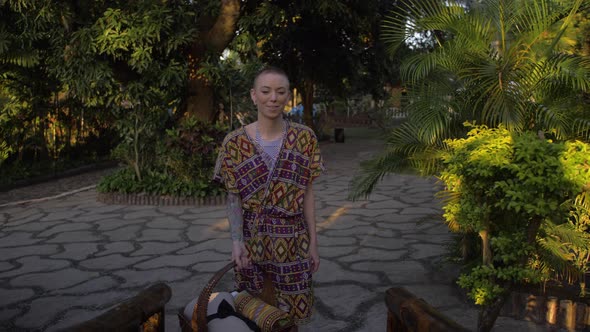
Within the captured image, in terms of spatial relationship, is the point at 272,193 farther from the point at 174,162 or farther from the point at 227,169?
the point at 174,162

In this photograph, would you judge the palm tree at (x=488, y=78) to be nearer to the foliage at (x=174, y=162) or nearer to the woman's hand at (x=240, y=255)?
the woman's hand at (x=240, y=255)

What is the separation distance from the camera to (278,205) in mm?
2648

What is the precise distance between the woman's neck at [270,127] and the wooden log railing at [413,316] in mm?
909

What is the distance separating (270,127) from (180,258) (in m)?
3.53

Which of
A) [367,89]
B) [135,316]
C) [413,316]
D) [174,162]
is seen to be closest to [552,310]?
[413,316]

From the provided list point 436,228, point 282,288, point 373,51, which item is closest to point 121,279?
point 282,288

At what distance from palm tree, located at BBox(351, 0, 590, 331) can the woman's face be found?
214 centimetres

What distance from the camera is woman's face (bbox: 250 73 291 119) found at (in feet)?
8.50

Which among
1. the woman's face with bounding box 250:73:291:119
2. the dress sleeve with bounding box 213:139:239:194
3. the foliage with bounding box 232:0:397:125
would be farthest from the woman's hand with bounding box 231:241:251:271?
the foliage with bounding box 232:0:397:125

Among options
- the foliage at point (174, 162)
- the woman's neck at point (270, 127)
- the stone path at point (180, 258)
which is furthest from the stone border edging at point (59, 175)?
the woman's neck at point (270, 127)

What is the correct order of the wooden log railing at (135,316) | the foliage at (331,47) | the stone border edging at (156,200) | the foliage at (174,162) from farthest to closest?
1. the foliage at (331,47)
2. the foliage at (174,162)
3. the stone border edging at (156,200)
4. the wooden log railing at (135,316)

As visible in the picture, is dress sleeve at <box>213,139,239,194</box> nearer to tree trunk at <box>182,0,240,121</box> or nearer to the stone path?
the stone path

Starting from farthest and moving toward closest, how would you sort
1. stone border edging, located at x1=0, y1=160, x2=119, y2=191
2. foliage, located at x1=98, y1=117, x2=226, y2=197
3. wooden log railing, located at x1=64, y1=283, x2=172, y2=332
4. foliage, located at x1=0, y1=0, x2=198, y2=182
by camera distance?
1. stone border edging, located at x1=0, y1=160, x2=119, y2=191
2. foliage, located at x1=98, y1=117, x2=226, y2=197
3. foliage, located at x1=0, y1=0, x2=198, y2=182
4. wooden log railing, located at x1=64, y1=283, x2=172, y2=332

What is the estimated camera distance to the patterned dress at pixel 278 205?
2.64 meters
